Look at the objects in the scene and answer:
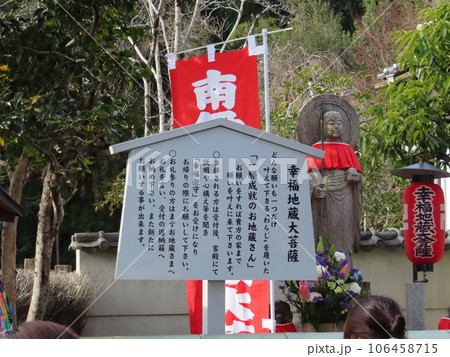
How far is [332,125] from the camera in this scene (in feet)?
21.3

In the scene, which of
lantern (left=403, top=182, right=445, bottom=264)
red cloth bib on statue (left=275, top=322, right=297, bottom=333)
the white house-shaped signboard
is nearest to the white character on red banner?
lantern (left=403, top=182, right=445, bottom=264)

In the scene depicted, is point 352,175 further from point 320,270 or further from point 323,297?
point 323,297

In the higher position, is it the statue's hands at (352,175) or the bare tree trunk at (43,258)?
the statue's hands at (352,175)

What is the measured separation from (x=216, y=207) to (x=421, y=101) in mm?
4311

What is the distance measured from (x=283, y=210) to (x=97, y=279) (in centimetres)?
478

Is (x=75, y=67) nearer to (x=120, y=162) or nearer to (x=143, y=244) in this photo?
(x=143, y=244)

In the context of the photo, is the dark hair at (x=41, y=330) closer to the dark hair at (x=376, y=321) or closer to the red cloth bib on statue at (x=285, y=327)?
the dark hair at (x=376, y=321)

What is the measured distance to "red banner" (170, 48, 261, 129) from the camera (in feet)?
22.9

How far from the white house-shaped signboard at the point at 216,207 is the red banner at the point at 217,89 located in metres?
2.48

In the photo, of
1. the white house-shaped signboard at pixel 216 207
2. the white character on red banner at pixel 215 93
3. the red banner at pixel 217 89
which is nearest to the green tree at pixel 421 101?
the red banner at pixel 217 89

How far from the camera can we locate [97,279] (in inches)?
343

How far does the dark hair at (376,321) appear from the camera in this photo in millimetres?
2410

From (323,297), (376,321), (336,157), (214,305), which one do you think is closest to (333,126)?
(336,157)

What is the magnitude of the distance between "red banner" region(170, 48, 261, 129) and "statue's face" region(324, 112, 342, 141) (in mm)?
697
